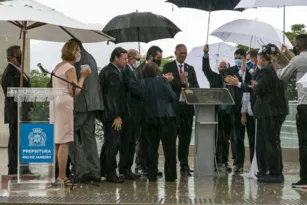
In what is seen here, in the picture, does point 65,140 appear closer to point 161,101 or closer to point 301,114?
point 161,101

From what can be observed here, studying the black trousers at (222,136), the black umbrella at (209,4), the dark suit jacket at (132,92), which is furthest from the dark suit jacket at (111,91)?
the black trousers at (222,136)

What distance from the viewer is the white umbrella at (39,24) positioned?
1099cm

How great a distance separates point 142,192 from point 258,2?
380cm

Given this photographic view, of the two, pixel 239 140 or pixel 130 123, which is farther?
pixel 239 140

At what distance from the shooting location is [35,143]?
11070 mm

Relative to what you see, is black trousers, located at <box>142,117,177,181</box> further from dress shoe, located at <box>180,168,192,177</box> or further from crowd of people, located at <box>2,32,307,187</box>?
dress shoe, located at <box>180,168,192,177</box>

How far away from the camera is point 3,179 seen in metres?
12.1

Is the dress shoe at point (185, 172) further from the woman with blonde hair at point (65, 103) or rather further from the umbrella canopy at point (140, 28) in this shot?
the woman with blonde hair at point (65, 103)

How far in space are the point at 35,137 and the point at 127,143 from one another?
2058 millimetres

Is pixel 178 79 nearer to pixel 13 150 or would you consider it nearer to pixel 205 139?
pixel 205 139

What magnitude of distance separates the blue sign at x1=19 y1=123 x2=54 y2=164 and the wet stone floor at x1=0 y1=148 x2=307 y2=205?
0.49 metres

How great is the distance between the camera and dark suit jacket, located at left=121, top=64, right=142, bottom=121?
40.5 ft

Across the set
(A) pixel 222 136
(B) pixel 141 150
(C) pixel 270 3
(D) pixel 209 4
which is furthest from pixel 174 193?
(D) pixel 209 4

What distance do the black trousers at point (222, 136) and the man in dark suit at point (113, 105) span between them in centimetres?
286
